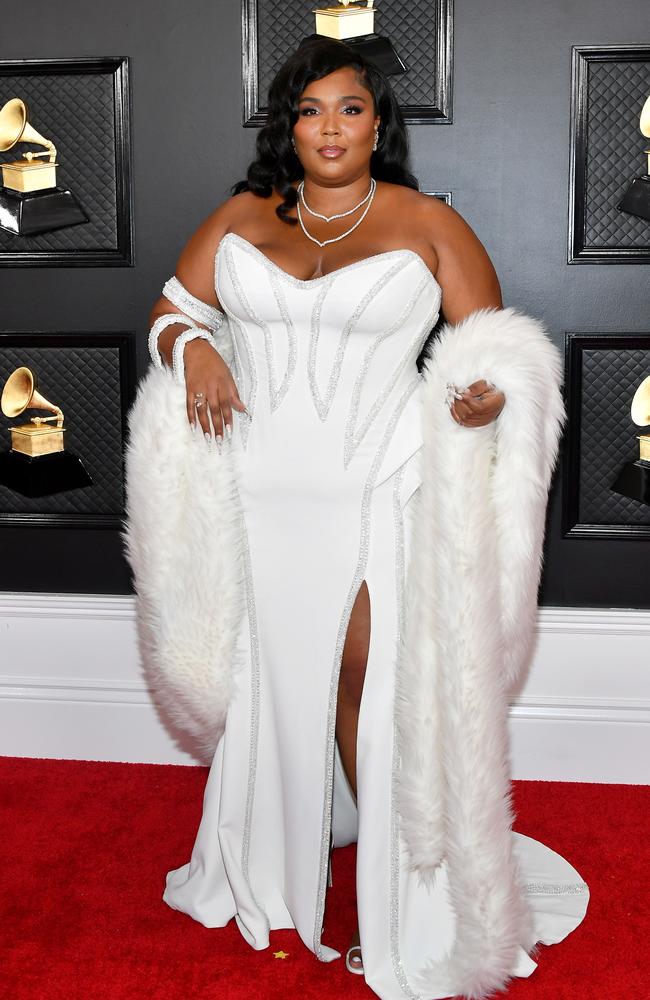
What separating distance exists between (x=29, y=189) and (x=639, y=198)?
1561 millimetres

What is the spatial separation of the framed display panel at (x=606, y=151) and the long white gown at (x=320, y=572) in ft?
2.86

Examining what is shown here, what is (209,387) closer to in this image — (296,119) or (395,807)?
(296,119)

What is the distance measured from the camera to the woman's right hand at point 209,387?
7.38 feet

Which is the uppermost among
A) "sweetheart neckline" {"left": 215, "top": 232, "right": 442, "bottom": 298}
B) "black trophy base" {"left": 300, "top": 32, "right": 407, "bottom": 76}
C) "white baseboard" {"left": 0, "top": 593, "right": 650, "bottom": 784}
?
"black trophy base" {"left": 300, "top": 32, "right": 407, "bottom": 76}

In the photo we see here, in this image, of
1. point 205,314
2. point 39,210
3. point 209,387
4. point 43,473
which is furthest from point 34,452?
point 209,387

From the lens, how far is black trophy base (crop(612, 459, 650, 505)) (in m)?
2.91

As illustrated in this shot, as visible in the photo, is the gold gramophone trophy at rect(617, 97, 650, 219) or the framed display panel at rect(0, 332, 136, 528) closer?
the gold gramophone trophy at rect(617, 97, 650, 219)

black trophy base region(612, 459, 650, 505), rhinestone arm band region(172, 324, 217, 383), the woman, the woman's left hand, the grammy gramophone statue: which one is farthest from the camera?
the grammy gramophone statue

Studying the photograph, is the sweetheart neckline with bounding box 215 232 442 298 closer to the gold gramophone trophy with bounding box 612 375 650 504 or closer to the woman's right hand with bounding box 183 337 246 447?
the woman's right hand with bounding box 183 337 246 447

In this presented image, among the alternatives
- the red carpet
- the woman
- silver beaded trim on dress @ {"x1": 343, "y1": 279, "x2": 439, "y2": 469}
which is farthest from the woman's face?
the red carpet

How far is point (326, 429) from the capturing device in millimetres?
2211

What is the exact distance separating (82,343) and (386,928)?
171 centimetres

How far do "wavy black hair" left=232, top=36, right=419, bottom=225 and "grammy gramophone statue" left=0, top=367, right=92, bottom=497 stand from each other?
1007 mm

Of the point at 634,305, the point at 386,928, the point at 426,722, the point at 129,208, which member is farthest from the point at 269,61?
the point at 386,928
